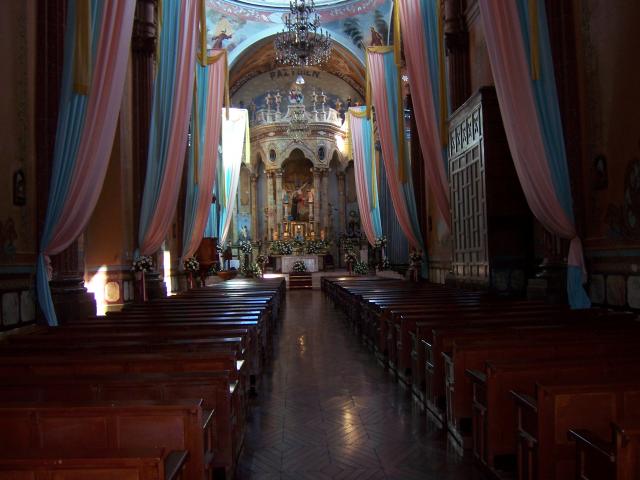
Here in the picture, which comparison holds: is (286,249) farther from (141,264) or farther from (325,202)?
(141,264)

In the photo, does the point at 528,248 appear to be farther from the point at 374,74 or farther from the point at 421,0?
the point at 374,74

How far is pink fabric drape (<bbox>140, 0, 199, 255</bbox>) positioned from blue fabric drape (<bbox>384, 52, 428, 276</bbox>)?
421cm

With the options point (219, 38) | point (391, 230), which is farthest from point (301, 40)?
point (391, 230)

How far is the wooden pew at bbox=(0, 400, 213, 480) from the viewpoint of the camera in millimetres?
2248

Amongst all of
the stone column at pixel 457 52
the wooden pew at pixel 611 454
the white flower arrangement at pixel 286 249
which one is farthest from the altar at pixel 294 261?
the wooden pew at pixel 611 454

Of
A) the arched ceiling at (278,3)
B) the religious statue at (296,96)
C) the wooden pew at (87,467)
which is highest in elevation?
the arched ceiling at (278,3)

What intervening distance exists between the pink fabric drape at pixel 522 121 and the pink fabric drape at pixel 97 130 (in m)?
4.33

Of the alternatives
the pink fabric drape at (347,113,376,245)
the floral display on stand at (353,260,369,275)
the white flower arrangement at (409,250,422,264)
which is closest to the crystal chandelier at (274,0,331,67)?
the pink fabric drape at (347,113,376,245)

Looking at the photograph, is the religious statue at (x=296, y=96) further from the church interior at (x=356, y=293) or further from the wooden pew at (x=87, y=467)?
the wooden pew at (x=87, y=467)

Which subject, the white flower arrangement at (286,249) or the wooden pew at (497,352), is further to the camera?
the white flower arrangement at (286,249)

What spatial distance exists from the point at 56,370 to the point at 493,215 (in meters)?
6.36

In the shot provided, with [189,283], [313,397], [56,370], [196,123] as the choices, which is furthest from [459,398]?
[189,283]

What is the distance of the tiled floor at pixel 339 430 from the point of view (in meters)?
3.25

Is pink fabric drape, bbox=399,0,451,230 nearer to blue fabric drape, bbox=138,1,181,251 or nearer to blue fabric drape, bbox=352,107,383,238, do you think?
blue fabric drape, bbox=138,1,181,251
